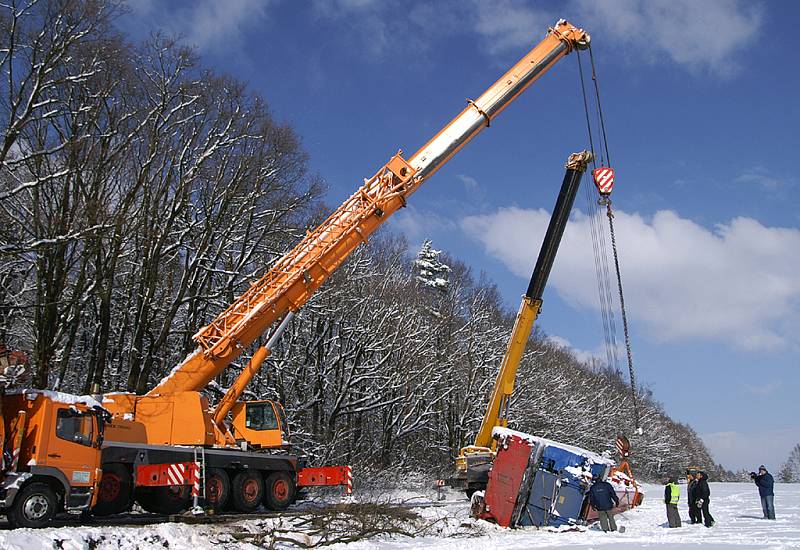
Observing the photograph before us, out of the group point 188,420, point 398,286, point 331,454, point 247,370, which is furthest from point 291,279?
point 398,286

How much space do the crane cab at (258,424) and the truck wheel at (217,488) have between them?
51.0 inches

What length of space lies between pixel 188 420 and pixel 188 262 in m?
8.41

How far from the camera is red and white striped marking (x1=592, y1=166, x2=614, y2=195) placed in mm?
19422

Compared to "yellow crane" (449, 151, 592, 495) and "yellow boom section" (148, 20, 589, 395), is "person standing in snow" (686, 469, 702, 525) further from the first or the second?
"yellow boom section" (148, 20, 589, 395)

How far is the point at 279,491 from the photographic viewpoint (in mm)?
16172

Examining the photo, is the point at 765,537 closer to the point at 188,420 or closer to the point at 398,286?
the point at 188,420

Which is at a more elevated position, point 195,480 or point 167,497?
point 195,480

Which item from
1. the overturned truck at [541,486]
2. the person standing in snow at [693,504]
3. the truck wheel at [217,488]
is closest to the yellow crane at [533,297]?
the overturned truck at [541,486]

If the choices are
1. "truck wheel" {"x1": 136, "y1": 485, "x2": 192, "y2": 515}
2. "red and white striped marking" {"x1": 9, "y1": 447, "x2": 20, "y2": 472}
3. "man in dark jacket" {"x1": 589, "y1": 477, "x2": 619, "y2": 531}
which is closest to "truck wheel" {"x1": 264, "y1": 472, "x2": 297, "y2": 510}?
"truck wheel" {"x1": 136, "y1": 485, "x2": 192, "y2": 515}

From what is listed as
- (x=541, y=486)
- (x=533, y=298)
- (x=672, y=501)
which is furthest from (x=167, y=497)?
(x=533, y=298)

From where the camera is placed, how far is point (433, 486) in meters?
28.5

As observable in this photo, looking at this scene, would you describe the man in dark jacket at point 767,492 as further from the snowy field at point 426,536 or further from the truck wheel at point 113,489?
the truck wheel at point 113,489

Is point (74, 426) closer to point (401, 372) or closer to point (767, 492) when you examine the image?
point (767, 492)

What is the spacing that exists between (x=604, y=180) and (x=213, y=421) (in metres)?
12.7
